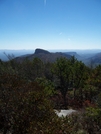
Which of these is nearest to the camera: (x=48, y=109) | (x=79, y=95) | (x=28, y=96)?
(x=48, y=109)

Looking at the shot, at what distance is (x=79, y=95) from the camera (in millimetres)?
43406

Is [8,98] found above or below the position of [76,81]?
above

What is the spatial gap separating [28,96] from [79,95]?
113 ft

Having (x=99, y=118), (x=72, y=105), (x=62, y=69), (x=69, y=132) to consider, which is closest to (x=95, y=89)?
(x=72, y=105)

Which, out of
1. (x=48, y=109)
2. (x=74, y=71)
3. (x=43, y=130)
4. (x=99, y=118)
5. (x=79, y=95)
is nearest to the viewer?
(x=43, y=130)

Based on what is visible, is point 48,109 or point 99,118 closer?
point 48,109

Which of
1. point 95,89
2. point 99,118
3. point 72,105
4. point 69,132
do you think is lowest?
point 72,105

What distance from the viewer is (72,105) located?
37.1 m

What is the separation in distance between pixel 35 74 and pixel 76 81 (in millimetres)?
22615

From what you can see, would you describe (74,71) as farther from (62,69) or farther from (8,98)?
(8,98)

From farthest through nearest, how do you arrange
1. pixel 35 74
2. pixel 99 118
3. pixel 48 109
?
pixel 35 74
pixel 99 118
pixel 48 109

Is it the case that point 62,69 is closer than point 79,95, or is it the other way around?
point 62,69

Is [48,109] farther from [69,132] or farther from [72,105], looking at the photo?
[72,105]

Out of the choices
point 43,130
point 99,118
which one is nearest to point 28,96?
point 43,130
